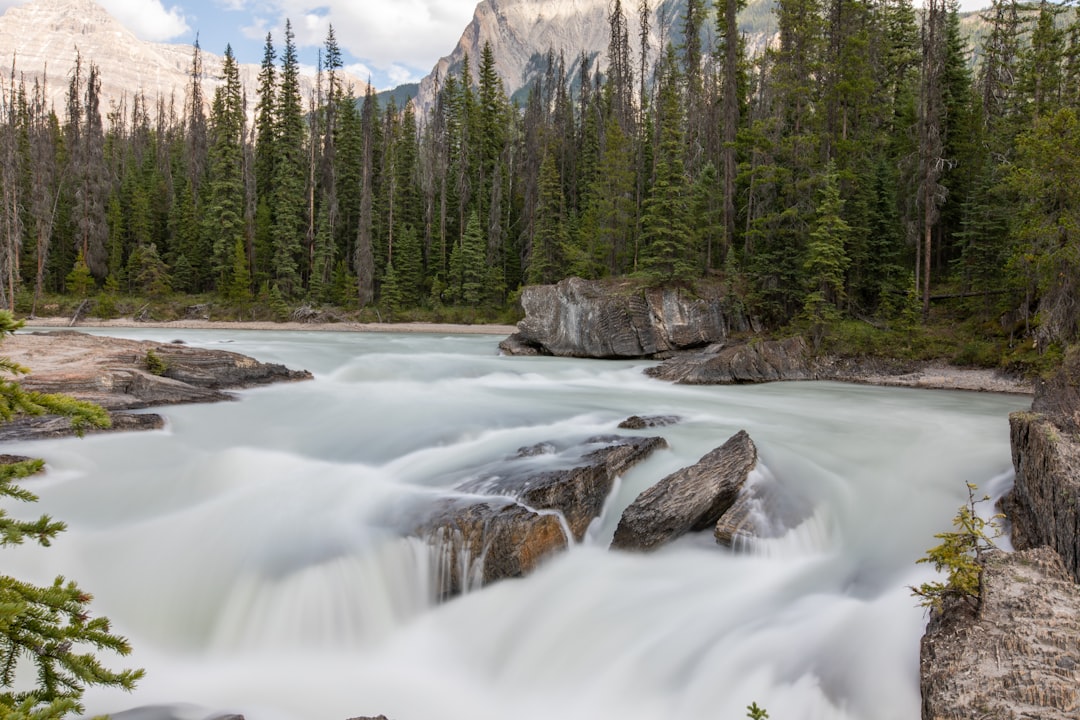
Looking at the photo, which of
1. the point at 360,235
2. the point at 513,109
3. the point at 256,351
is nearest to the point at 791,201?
the point at 256,351

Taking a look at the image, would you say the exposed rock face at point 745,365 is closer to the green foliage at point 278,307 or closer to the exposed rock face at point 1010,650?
the exposed rock face at point 1010,650

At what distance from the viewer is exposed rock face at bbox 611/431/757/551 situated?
7.62 meters

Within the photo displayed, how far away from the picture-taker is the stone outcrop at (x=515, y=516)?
7.11m

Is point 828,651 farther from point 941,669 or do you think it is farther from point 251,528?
point 251,528

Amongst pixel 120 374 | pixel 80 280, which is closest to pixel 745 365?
pixel 120 374

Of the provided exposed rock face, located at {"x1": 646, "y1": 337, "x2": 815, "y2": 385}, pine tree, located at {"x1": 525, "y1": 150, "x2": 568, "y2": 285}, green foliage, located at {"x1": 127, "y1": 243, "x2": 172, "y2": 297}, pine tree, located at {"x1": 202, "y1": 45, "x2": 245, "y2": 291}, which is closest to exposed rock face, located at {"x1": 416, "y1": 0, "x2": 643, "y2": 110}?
pine tree, located at {"x1": 202, "y1": 45, "x2": 245, "y2": 291}

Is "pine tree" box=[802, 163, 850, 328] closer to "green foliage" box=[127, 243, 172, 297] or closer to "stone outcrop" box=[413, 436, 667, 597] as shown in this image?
"stone outcrop" box=[413, 436, 667, 597]

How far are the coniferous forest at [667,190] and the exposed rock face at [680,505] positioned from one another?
12.5 metres

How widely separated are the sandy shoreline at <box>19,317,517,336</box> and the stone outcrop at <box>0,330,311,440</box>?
23220mm

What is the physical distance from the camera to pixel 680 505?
7809mm

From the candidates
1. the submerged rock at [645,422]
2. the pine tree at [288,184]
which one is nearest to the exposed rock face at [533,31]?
the pine tree at [288,184]

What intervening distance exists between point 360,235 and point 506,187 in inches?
527

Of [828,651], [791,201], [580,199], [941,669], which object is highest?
[580,199]

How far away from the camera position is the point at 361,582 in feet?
23.5
